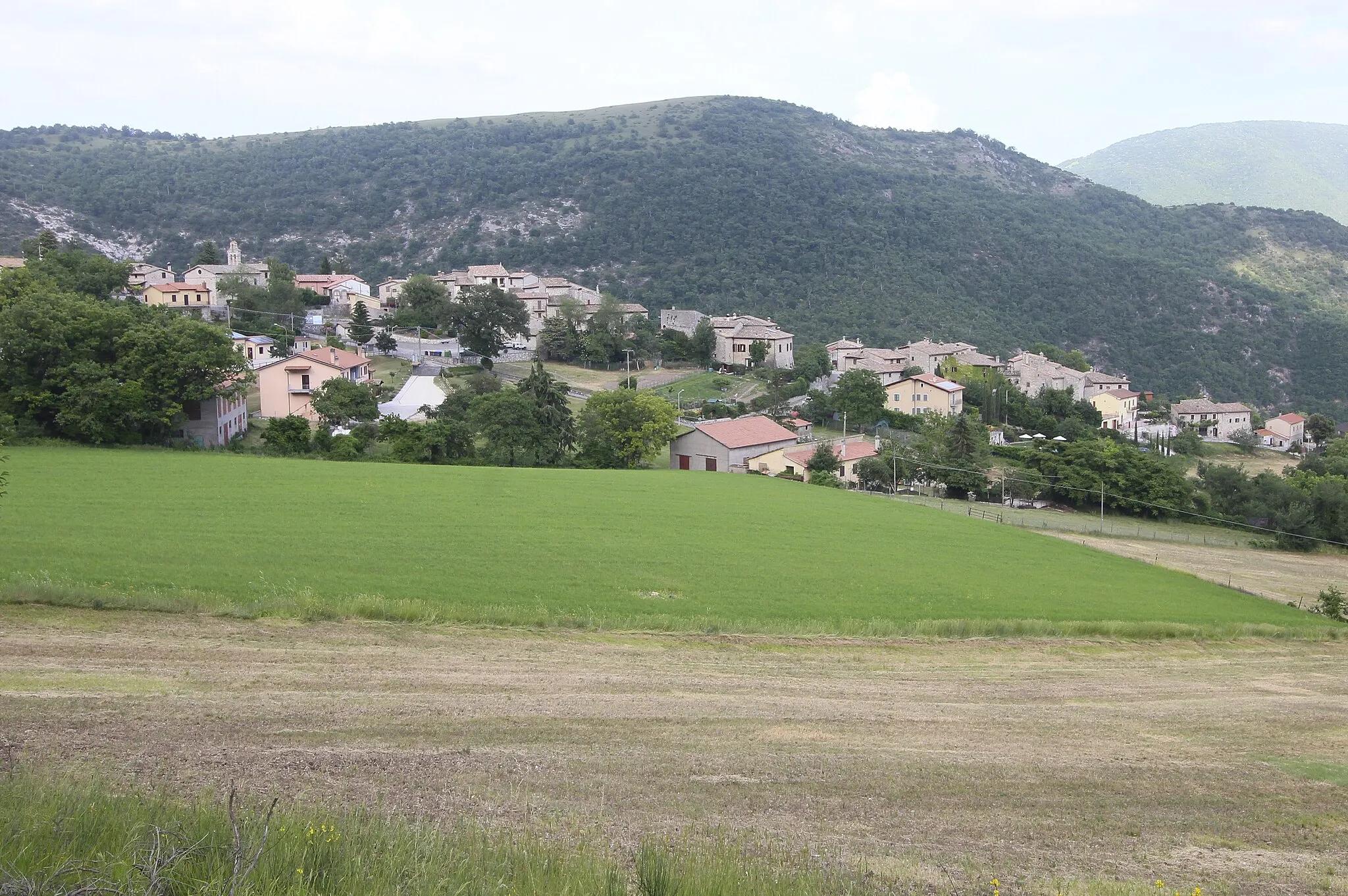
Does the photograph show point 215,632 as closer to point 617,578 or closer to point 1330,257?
point 617,578

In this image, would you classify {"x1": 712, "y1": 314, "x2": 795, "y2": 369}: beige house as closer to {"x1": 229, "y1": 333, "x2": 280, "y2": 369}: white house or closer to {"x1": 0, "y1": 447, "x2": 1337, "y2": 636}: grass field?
{"x1": 229, "y1": 333, "x2": 280, "y2": 369}: white house

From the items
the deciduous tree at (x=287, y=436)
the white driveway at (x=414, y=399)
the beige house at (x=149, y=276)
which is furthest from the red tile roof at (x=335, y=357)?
the beige house at (x=149, y=276)

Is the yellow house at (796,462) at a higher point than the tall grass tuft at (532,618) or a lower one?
higher

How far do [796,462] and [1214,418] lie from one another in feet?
177

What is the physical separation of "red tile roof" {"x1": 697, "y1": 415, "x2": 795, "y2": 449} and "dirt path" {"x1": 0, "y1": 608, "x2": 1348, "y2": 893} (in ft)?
119

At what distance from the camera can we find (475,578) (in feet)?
70.0

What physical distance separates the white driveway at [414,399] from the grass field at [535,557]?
17.6 metres

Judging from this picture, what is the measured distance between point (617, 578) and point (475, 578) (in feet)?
11.3

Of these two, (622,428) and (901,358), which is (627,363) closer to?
(901,358)

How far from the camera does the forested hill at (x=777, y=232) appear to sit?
110 metres

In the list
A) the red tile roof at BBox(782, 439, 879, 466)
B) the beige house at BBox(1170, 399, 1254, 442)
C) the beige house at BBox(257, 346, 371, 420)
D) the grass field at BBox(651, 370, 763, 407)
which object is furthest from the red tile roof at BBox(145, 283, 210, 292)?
the beige house at BBox(1170, 399, 1254, 442)

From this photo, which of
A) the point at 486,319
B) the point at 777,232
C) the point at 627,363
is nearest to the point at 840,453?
the point at 627,363

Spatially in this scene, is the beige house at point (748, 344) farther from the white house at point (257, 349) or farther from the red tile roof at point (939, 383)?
the white house at point (257, 349)

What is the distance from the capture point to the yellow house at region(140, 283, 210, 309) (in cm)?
7494
